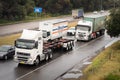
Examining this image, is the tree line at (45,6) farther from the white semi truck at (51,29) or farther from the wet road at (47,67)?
the wet road at (47,67)

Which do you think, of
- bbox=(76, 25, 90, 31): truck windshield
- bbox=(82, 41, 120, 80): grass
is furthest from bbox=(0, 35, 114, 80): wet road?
bbox=(76, 25, 90, 31): truck windshield

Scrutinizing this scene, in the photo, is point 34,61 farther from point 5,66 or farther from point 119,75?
point 119,75

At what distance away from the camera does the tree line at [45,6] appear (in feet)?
256

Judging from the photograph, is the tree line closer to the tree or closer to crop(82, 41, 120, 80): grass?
the tree

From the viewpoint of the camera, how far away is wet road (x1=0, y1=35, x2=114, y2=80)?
92.3ft

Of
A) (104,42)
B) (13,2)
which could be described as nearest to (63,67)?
(104,42)

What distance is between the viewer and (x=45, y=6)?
344 feet

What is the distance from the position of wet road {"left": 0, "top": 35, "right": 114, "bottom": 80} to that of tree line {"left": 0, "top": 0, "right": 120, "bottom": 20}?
34291 millimetres

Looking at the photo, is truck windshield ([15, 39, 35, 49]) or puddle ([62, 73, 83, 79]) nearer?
puddle ([62, 73, 83, 79])

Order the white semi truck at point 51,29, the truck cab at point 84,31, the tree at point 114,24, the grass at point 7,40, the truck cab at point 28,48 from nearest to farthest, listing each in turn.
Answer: the truck cab at point 28,48 → the white semi truck at point 51,29 → the tree at point 114,24 → the grass at point 7,40 → the truck cab at point 84,31

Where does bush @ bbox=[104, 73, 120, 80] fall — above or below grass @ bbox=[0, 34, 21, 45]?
below

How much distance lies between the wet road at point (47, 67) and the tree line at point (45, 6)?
113 feet

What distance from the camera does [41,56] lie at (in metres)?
33.2

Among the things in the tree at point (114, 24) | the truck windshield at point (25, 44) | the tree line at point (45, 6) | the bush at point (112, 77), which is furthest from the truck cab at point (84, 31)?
the bush at point (112, 77)
